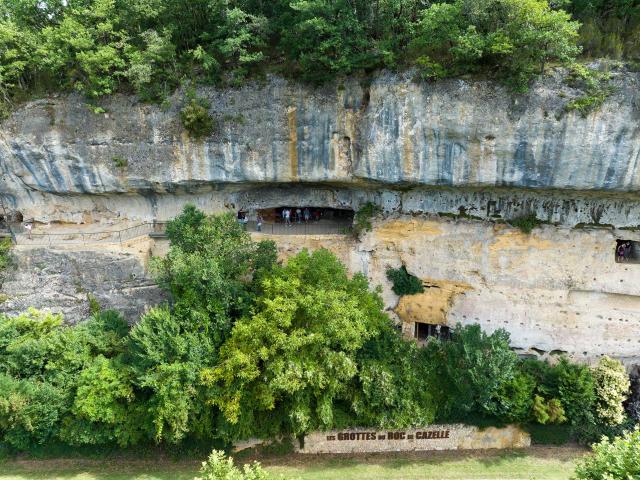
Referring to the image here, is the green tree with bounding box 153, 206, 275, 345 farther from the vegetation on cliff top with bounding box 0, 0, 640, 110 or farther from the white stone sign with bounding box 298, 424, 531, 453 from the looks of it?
the white stone sign with bounding box 298, 424, 531, 453

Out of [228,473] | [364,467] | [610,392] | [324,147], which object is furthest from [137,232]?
[610,392]

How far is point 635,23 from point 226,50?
13.7 metres

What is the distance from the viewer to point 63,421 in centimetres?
1585

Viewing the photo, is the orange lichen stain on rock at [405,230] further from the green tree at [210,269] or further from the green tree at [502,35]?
the green tree at [502,35]

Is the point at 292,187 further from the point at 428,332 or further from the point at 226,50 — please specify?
the point at 428,332

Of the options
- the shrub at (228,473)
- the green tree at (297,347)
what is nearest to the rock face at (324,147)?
the green tree at (297,347)

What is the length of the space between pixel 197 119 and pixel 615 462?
1665 cm

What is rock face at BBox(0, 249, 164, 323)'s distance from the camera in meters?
18.4

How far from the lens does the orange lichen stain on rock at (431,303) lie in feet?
62.2

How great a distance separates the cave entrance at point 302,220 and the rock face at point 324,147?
5.19ft

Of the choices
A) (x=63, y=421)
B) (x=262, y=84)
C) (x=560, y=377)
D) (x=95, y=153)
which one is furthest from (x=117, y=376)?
(x=560, y=377)

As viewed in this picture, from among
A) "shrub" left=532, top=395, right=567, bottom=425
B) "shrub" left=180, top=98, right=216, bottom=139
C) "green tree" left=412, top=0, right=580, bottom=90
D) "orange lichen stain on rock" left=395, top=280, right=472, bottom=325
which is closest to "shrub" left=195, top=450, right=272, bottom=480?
"orange lichen stain on rock" left=395, top=280, right=472, bottom=325

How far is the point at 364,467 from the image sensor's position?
54.0 feet

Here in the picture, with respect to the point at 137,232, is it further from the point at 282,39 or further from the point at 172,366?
the point at 282,39
